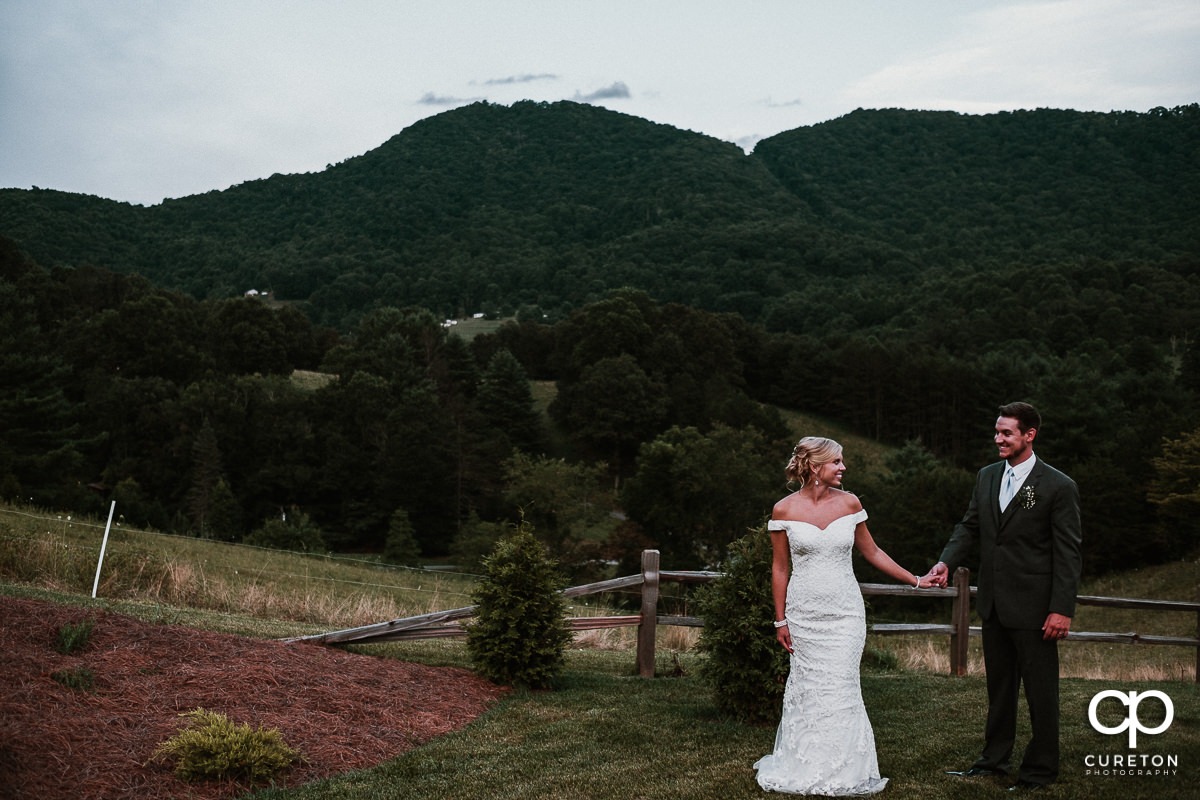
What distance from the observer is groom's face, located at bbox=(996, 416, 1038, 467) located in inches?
214

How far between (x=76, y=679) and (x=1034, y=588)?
5852 mm

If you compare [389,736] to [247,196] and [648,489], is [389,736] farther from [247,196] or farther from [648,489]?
[247,196]

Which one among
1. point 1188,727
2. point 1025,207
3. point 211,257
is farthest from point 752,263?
point 1188,727

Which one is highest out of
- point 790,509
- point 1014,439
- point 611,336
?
point 611,336

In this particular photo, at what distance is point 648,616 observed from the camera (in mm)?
8742

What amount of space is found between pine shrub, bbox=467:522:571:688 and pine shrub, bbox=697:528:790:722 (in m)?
1.43

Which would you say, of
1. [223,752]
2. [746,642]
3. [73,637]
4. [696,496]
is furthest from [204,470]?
[223,752]

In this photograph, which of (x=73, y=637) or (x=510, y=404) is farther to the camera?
(x=510, y=404)

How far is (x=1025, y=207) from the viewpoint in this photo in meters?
143

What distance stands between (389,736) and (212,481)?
191ft

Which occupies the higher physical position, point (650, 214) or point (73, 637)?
point (650, 214)

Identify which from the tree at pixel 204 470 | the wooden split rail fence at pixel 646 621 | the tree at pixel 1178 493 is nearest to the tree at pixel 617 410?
the tree at pixel 204 470

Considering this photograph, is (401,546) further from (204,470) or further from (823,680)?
(823,680)
